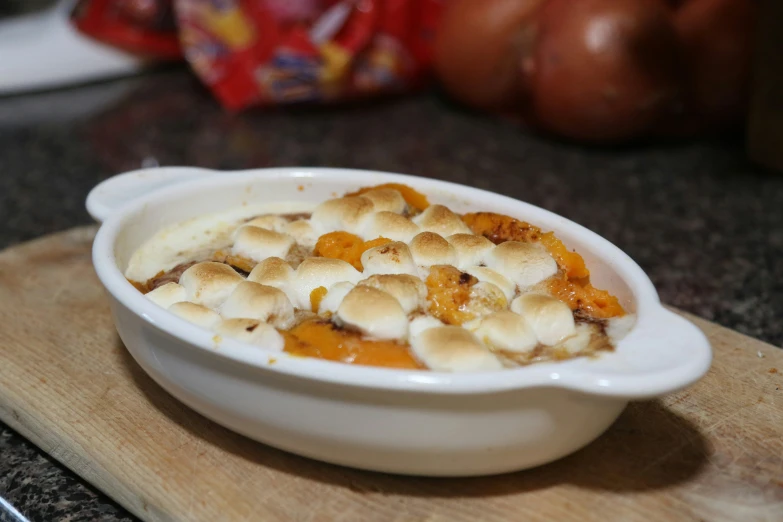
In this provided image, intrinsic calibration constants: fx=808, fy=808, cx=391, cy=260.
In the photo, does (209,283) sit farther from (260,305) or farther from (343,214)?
(343,214)

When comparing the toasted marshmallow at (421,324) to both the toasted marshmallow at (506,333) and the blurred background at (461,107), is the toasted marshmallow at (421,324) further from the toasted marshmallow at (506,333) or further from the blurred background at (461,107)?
the blurred background at (461,107)

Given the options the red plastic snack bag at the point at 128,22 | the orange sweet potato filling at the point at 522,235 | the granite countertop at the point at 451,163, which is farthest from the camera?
the red plastic snack bag at the point at 128,22

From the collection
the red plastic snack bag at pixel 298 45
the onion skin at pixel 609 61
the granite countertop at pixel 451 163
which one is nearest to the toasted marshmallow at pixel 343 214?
the granite countertop at pixel 451 163

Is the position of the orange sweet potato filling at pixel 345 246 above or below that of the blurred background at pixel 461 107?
above

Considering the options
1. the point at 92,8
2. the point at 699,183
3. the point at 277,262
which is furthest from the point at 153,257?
the point at 92,8

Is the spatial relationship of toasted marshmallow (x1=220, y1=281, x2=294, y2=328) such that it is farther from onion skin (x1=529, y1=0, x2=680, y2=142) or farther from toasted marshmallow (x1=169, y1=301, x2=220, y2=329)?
onion skin (x1=529, y1=0, x2=680, y2=142)
